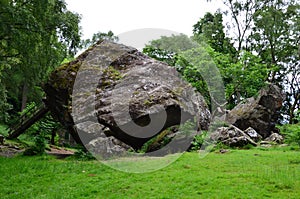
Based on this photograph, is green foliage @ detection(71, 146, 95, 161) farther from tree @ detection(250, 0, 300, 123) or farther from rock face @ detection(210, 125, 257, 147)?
tree @ detection(250, 0, 300, 123)

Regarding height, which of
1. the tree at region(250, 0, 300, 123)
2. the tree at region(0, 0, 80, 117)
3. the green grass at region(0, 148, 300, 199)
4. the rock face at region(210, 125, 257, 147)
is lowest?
the green grass at region(0, 148, 300, 199)

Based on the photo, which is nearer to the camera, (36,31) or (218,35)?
(36,31)

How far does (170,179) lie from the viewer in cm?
849

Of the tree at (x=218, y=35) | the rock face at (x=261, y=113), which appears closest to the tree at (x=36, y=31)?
the rock face at (x=261, y=113)

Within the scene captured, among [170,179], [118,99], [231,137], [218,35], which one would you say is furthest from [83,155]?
[218,35]

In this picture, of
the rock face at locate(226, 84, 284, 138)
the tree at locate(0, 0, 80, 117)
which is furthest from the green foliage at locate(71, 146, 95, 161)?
the rock face at locate(226, 84, 284, 138)

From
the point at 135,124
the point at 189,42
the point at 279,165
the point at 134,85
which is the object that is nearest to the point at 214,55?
the point at 189,42

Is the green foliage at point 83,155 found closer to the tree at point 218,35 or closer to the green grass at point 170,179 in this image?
the green grass at point 170,179

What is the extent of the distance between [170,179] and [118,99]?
6811 mm

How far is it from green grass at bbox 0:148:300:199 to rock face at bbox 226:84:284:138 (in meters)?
8.10

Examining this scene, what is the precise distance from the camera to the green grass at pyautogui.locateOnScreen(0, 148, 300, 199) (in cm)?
728

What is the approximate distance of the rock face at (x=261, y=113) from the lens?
19.6m

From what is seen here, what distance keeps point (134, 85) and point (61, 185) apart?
7.58 metres

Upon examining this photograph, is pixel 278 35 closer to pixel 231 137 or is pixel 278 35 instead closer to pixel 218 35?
pixel 218 35
